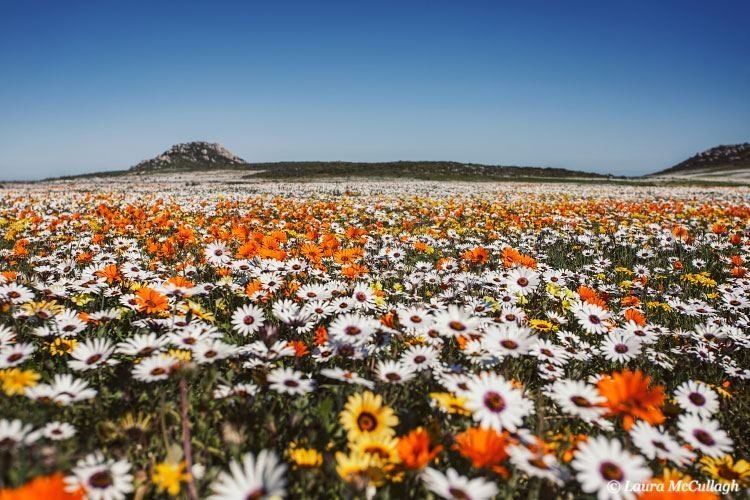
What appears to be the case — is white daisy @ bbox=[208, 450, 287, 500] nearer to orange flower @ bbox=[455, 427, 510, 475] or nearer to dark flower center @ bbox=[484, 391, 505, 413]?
orange flower @ bbox=[455, 427, 510, 475]

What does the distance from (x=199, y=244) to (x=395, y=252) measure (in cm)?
337

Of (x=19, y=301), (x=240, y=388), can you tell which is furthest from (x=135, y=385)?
(x=19, y=301)

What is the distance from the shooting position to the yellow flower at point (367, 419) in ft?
6.27

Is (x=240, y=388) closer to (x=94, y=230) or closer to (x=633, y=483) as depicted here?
(x=633, y=483)

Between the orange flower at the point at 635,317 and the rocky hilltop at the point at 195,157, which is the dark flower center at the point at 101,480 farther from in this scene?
the rocky hilltop at the point at 195,157

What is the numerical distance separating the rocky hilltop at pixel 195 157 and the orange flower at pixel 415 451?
118 metres

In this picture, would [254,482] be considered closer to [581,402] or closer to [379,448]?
[379,448]

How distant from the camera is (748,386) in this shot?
334 centimetres

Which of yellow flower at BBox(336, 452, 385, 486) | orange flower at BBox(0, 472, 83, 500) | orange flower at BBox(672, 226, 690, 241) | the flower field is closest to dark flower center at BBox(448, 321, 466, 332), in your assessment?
the flower field

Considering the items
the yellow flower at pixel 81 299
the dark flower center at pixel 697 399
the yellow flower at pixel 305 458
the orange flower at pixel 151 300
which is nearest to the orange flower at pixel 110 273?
the yellow flower at pixel 81 299

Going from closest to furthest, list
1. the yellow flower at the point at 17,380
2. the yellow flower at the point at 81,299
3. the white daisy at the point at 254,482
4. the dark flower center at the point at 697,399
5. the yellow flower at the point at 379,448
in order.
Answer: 1. the white daisy at the point at 254,482
2. the yellow flower at the point at 379,448
3. the yellow flower at the point at 17,380
4. the dark flower center at the point at 697,399
5. the yellow flower at the point at 81,299

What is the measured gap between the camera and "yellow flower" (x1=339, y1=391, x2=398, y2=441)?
1.91 m

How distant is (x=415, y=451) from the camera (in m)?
1.74

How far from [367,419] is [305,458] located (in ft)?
1.09
